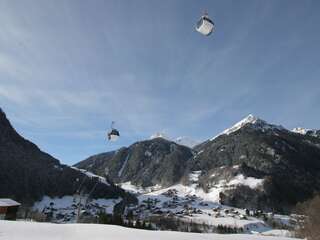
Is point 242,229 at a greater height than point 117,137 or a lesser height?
greater

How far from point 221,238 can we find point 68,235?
8.43m

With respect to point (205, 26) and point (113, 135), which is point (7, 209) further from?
point (205, 26)

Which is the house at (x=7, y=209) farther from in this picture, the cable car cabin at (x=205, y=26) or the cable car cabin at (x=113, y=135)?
the cable car cabin at (x=205, y=26)

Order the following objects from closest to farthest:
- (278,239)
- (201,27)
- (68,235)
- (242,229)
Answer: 1. (201,27)
2. (68,235)
3. (278,239)
4. (242,229)

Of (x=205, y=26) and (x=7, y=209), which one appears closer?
(x=205, y=26)

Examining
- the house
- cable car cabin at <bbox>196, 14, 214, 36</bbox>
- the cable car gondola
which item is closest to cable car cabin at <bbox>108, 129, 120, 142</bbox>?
the cable car gondola

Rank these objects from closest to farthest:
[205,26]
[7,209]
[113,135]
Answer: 1. [205,26]
2. [113,135]
3. [7,209]

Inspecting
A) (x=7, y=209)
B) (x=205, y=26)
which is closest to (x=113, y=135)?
(x=205, y=26)

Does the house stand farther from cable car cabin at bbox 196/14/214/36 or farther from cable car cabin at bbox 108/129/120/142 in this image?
cable car cabin at bbox 196/14/214/36

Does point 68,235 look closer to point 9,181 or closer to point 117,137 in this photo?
point 117,137

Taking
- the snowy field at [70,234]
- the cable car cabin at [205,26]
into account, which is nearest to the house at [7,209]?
the snowy field at [70,234]

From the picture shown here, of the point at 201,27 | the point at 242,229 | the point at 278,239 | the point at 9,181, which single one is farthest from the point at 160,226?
the point at 201,27

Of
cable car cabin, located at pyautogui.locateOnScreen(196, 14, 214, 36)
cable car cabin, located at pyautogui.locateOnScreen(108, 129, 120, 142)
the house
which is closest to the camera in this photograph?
cable car cabin, located at pyautogui.locateOnScreen(196, 14, 214, 36)

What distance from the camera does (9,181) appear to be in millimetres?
198750
